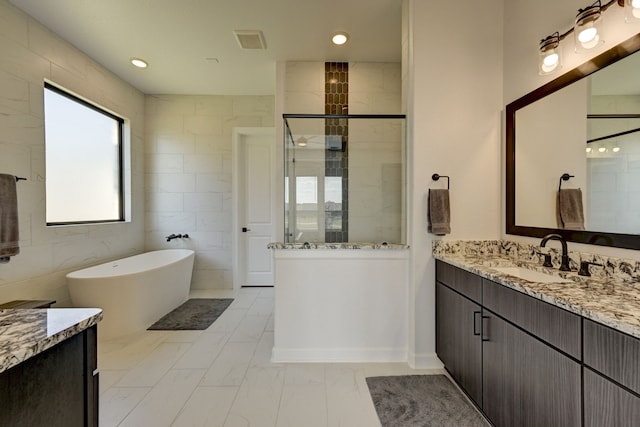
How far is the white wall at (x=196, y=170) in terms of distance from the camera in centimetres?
409

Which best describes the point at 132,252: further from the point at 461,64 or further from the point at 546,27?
the point at 546,27

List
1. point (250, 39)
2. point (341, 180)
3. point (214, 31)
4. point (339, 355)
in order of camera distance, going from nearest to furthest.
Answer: point (339, 355) < point (214, 31) < point (250, 39) < point (341, 180)

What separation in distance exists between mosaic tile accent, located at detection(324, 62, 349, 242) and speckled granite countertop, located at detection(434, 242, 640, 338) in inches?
47.7

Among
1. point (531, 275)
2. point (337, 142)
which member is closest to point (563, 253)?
point (531, 275)

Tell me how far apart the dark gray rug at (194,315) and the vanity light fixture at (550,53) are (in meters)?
3.49

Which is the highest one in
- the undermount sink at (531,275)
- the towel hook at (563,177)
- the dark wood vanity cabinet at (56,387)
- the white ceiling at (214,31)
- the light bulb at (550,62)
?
the white ceiling at (214,31)

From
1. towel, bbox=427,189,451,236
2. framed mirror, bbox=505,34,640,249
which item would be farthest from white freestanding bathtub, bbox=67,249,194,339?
framed mirror, bbox=505,34,640,249

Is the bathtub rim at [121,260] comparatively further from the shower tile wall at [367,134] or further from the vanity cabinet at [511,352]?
the vanity cabinet at [511,352]

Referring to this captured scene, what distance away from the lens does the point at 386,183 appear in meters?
2.86

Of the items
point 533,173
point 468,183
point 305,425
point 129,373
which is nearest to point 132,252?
point 129,373

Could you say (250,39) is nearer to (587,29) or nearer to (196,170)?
(196,170)

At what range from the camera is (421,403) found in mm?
1749

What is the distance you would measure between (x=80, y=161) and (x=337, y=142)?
287cm

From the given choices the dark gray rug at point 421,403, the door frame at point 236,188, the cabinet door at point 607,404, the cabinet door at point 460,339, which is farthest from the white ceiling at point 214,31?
the dark gray rug at point 421,403
